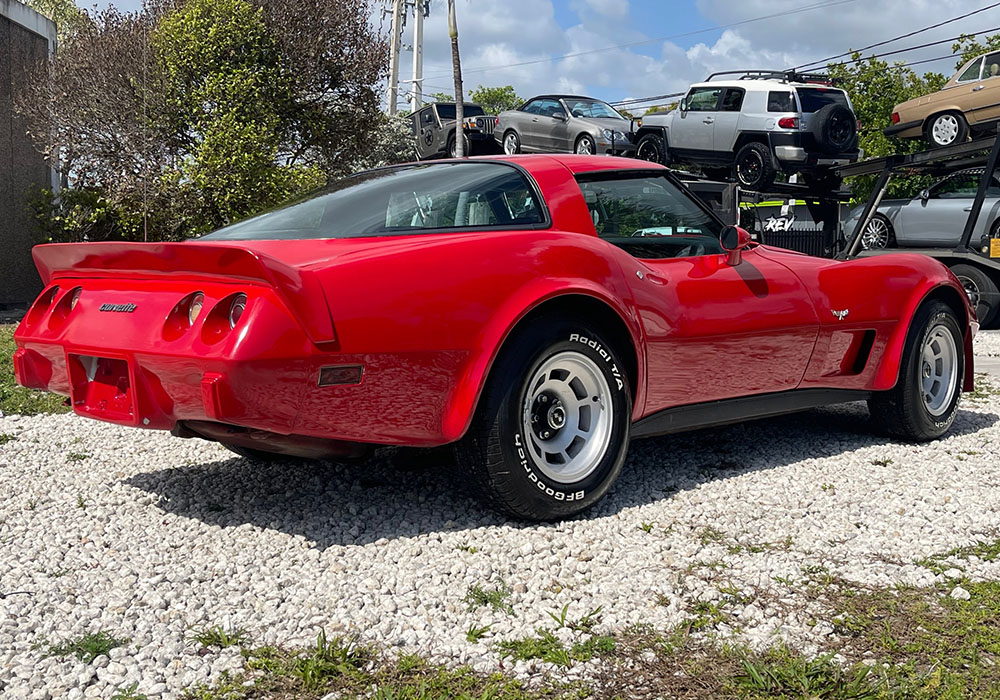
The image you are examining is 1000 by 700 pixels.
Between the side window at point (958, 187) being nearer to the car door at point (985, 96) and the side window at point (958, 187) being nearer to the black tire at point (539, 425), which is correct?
the car door at point (985, 96)

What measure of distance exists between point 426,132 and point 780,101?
1293 centimetres

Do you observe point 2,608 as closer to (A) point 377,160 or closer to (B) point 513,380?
(B) point 513,380

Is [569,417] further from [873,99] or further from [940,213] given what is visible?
[873,99]

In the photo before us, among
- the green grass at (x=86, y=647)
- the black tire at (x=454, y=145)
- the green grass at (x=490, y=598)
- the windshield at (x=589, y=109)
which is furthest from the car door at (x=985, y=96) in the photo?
the green grass at (x=86, y=647)

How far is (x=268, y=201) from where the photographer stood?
1402 centimetres

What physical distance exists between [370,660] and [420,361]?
1096 millimetres

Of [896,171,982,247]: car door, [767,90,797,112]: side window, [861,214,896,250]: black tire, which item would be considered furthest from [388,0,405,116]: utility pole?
[896,171,982,247]: car door

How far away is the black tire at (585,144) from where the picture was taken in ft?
57.9

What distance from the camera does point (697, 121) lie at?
52.4ft

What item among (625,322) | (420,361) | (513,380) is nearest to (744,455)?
(625,322)

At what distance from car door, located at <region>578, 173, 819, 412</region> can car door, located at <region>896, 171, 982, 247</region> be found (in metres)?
8.65

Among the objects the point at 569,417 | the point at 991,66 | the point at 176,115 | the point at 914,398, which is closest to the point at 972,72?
the point at 991,66

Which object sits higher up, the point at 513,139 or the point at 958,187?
the point at 513,139

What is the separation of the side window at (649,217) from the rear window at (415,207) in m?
0.37
